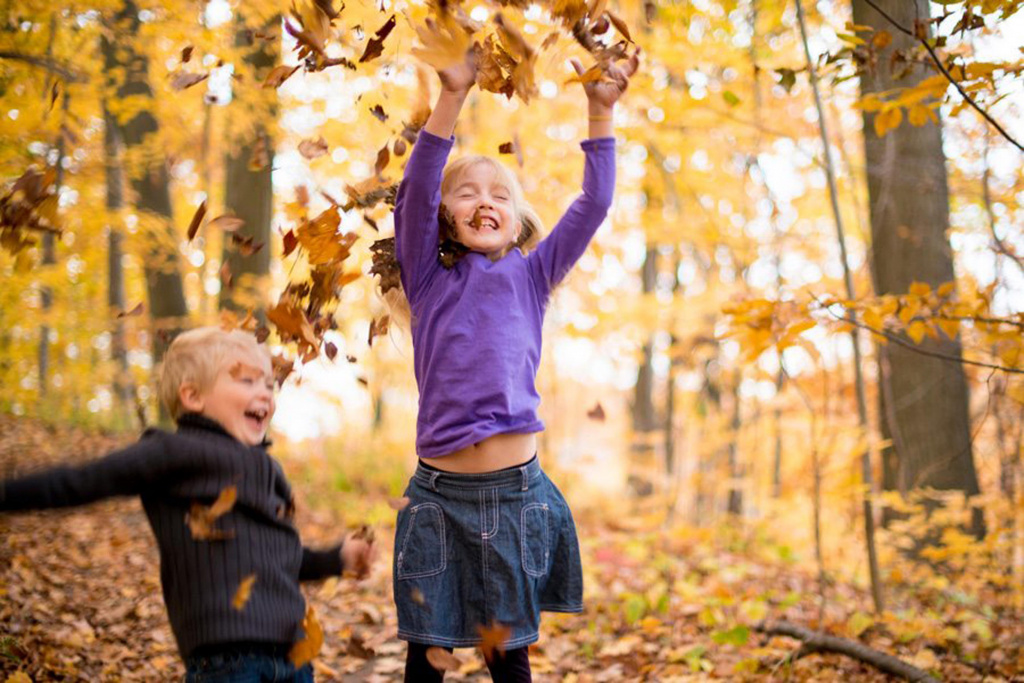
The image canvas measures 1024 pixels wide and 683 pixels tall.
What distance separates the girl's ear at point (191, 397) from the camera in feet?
6.27

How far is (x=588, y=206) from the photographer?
2209 mm

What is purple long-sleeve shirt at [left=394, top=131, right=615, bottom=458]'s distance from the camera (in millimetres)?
2002

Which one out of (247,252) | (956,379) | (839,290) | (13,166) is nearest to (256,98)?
(13,166)

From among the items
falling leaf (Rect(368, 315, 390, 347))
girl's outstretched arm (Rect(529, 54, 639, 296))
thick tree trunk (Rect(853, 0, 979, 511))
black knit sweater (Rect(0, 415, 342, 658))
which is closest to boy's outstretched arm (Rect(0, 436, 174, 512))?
black knit sweater (Rect(0, 415, 342, 658))

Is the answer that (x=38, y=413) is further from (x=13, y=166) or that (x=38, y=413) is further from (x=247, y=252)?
(x=247, y=252)

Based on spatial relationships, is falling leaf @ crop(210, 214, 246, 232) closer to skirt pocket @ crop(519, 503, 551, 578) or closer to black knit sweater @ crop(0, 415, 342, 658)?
black knit sweater @ crop(0, 415, 342, 658)

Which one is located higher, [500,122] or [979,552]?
[500,122]

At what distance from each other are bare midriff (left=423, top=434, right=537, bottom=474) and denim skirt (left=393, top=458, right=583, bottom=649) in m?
0.02

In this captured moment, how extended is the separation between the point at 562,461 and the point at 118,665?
24.0ft

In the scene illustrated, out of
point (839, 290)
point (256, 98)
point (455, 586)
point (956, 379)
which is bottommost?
point (455, 586)

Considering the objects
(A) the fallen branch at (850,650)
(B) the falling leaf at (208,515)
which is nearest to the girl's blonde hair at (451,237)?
(B) the falling leaf at (208,515)

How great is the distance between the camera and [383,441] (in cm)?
1102

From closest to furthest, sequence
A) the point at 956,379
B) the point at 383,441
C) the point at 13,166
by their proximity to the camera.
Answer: the point at 13,166 → the point at 956,379 → the point at 383,441

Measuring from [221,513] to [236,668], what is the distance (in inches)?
15.8
